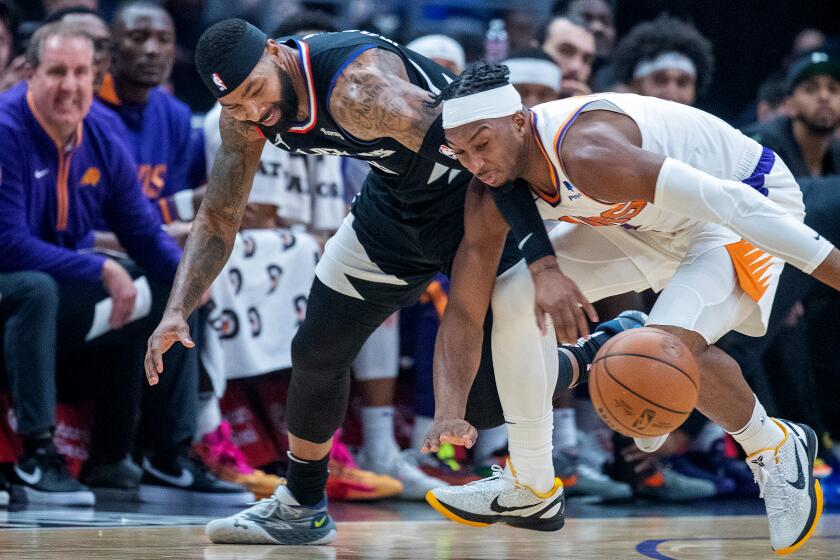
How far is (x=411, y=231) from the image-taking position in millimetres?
4215

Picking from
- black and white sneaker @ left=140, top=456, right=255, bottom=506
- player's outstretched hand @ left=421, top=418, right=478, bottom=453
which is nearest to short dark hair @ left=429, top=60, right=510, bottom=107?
player's outstretched hand @ left=421, top=418, right=478, bottom=453

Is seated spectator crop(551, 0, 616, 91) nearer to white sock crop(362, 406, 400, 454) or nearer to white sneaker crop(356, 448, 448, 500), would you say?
white sock crop(362, 406, 400, 454)

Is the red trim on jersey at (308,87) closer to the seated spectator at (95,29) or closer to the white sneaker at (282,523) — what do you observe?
the white sneaker at (282,523)

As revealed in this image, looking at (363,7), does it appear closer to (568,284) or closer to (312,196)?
(312,196)

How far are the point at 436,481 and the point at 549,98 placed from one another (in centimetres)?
204

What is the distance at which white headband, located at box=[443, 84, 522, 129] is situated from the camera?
3.72 meters

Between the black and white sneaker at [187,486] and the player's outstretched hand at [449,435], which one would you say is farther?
the black and white sneaker at [187,486]

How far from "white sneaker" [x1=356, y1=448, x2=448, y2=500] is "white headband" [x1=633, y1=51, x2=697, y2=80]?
2878 millimetres

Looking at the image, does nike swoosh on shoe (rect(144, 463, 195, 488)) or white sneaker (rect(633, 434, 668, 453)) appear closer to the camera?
white sneaker (rect(633, 434, 668, 453))

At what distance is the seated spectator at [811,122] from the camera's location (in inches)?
272

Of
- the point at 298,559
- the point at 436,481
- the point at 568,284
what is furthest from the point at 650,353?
the point at 436,481

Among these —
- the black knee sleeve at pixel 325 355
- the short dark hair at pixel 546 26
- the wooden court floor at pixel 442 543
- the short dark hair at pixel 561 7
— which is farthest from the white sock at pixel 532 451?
the short dark hair at pixel 561 7

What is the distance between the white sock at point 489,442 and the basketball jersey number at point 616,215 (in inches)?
102

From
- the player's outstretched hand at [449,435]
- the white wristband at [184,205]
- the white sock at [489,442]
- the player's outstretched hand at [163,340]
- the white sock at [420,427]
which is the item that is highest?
the player's outstretched hand at [163,340]
